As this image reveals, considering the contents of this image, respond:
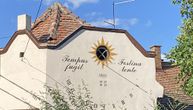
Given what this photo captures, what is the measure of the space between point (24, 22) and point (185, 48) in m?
8.71

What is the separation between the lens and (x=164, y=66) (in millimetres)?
38031

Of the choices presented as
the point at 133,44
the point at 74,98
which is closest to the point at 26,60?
the point at 133,44

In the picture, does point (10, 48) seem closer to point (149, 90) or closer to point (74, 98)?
point (149, 90)

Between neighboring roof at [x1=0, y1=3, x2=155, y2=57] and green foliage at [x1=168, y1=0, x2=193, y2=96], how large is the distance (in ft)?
15.6

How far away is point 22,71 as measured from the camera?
27.6m

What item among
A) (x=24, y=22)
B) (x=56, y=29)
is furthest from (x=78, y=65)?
(x=24, y=22)

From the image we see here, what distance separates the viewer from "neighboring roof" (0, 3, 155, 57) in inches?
1074

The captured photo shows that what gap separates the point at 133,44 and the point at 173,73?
898 cm

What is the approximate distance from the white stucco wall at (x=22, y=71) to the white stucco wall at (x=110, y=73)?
0.58m

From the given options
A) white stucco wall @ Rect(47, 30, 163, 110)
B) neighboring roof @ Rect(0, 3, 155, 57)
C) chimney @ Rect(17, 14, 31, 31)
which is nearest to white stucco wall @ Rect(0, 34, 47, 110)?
neighboring roof @ Rect(0, 3, 155, 57)

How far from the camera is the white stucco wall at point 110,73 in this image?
88.3 ft

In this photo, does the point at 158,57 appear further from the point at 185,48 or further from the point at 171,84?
the point at 185,48

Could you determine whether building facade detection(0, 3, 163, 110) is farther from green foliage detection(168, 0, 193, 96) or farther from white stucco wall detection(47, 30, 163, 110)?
green foliage detection(168, 0, 193, 96)

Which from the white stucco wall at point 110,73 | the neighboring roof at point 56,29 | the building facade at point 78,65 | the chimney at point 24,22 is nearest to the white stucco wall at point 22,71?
the building facade at point 78,65
